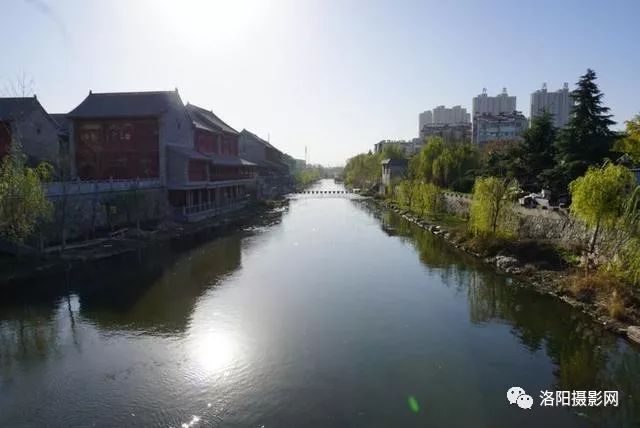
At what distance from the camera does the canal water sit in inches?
400

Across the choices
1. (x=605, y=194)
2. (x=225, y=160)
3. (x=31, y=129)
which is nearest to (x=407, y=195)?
(x=225, y=160)

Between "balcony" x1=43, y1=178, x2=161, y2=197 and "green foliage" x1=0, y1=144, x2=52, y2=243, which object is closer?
"green foliage" x1=0, y1=144, x2=52, y2=243

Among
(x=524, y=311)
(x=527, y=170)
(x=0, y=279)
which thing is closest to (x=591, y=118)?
(x=527, y=170)

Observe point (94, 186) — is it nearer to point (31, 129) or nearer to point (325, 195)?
point (31, 129)

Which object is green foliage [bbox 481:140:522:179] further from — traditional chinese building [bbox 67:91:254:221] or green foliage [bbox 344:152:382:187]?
green foliage [bbox 344:152:382:187]

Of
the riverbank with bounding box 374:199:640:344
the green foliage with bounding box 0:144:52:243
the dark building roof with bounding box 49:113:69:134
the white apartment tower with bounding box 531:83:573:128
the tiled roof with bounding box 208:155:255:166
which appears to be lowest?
the riverbank with bounding box 374:199:640:344

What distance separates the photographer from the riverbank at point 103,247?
20.5 m

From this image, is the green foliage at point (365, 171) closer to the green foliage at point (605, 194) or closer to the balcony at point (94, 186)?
the balcony at point (94, 186)

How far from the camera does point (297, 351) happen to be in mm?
13266

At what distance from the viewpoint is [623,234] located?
→ 16156mm

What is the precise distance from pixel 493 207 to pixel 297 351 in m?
16.9

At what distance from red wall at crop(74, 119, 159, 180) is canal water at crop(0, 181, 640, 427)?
16.0 m

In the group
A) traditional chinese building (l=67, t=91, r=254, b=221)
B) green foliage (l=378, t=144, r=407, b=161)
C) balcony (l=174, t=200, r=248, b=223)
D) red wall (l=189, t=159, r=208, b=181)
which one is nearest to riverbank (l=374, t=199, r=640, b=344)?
balcony (l=174, t=200, r=248, b=223)

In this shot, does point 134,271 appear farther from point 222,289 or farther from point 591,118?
point 591,118
